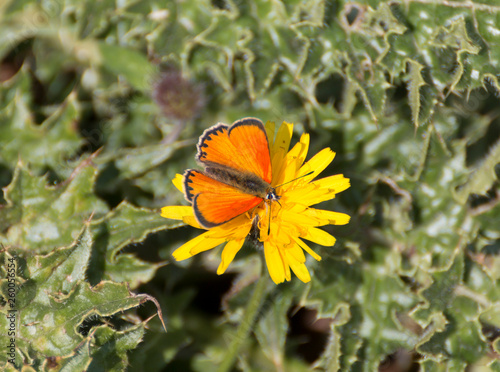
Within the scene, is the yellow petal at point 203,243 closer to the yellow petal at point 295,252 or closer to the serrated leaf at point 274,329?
the yellow petal at point 295,252

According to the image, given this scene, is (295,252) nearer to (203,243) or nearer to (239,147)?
(203,243)

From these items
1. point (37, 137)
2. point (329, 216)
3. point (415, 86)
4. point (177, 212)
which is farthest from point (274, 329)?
point (37, 137)

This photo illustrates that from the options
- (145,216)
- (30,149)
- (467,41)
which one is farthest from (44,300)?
(467,41)

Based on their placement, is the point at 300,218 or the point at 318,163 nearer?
the point at 300,218

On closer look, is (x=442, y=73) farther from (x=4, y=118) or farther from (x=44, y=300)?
(x=4, y=118)

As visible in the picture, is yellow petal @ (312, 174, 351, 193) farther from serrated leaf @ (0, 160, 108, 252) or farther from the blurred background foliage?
serrated leaf @ (0, 160, 108, 252)

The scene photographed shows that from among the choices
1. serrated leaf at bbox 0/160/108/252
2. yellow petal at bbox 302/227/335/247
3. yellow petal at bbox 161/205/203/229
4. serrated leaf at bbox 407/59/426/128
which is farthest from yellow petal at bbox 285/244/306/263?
serrated leaf at bbox 0/160/108/252
